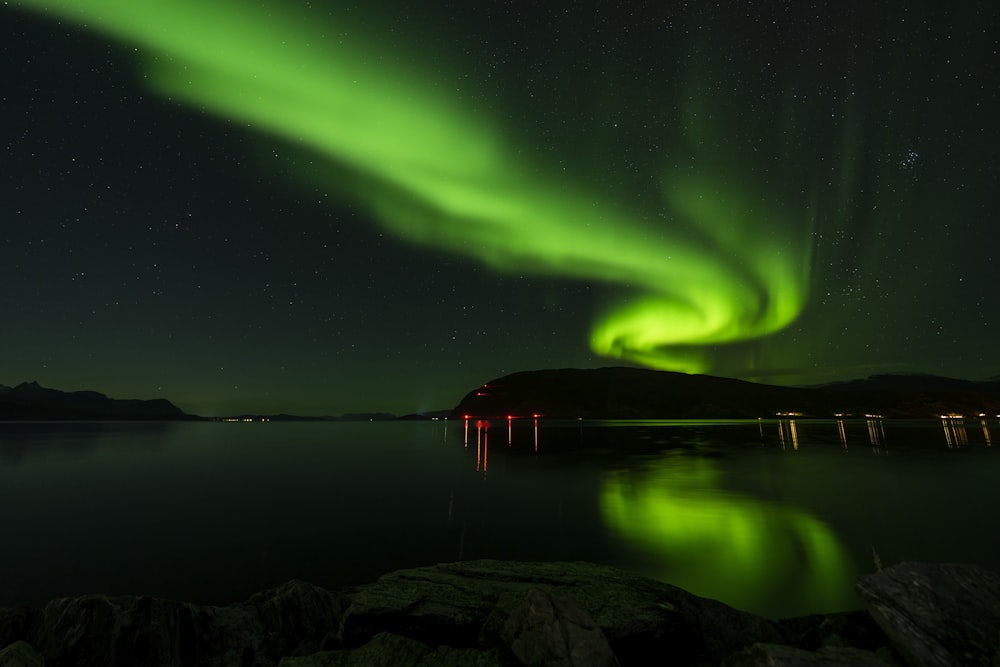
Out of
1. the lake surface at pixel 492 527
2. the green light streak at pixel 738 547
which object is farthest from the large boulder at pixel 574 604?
the lake surface at pixel 492 527

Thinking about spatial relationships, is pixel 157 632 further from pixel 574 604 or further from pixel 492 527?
pixel 492 527

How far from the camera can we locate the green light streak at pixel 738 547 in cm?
1417

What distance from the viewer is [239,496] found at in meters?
33.1

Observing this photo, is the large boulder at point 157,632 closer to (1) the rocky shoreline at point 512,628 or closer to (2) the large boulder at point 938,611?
(1) the rocky shoreline at point 512,628

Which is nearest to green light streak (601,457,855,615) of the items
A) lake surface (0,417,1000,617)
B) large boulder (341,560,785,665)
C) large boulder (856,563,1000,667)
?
lake surface (0,417,1000,617)

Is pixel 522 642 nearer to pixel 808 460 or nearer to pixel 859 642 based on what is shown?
pixel 859 642

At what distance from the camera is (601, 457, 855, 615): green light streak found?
14.2 m

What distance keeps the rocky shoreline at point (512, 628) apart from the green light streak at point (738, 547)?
16.6 feet

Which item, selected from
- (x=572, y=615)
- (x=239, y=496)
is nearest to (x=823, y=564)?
(x=572, y=615)

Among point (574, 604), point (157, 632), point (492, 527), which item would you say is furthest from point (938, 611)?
point (492, 527)

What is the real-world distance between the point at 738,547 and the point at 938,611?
503 inches

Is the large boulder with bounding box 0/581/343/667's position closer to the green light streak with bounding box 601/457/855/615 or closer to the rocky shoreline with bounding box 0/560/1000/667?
the rocky shoreline with bounding box 0/560/1000/667

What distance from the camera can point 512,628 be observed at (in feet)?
24.1

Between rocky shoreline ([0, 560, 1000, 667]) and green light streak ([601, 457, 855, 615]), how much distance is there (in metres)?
5.05
